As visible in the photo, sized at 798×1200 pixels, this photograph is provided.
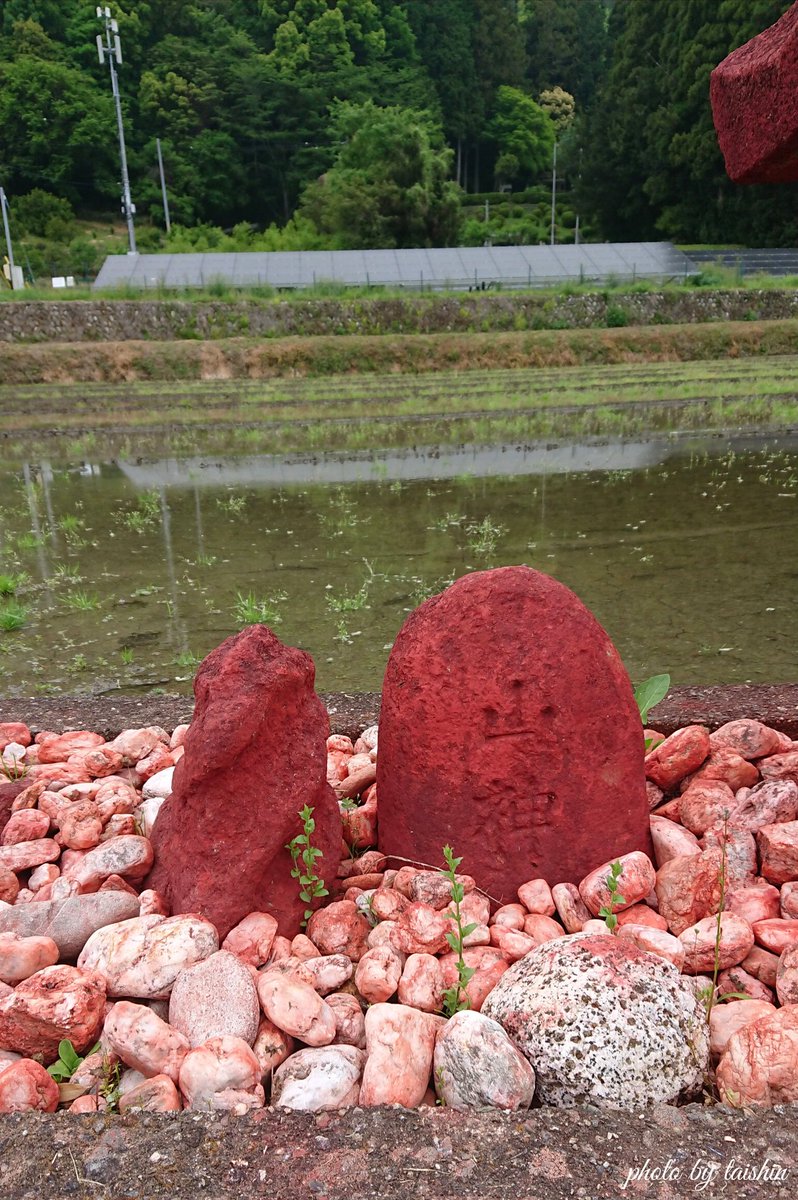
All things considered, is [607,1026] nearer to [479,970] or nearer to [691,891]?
[479,970]

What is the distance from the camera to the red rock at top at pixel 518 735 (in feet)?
7.18

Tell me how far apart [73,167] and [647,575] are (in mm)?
55275

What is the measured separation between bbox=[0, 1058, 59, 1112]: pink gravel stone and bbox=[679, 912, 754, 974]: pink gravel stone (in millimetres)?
1255

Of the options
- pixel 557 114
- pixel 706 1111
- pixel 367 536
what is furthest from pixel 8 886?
pixel 557 114

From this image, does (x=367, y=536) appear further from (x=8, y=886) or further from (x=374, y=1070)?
(x=374, y=1070)

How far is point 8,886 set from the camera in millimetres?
2314

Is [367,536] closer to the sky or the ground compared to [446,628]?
closer to the ground

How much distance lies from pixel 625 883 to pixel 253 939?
0.85 m

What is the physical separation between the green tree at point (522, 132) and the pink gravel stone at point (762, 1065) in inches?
2604

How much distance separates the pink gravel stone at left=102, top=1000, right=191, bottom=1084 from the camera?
166 centimetres

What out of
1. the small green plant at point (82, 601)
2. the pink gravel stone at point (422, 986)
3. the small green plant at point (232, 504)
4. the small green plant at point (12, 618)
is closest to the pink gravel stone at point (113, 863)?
the pink gravel stone at point (422, 986)

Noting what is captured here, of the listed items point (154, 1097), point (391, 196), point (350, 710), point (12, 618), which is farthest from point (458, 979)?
point (391, 196)

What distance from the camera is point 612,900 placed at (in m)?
2.04

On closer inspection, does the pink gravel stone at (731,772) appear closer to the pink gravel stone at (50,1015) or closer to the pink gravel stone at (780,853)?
the pink gravel stone at (780,853)
